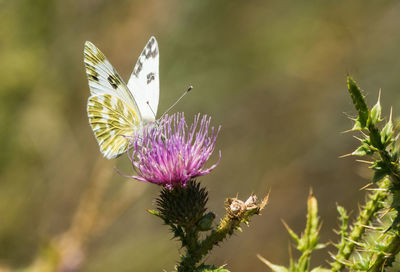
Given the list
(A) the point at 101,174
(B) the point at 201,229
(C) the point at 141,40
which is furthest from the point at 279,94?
(B) the point at 201,229

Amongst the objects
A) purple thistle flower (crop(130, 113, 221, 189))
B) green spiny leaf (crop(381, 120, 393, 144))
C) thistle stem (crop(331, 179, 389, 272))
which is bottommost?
thistle stem (crop(331, 179, 389, 272))

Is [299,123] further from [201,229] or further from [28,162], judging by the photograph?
[201,229]

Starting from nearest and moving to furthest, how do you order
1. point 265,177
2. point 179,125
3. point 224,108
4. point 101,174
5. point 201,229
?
point 201,229 < point 179,125 < point 101,174 < point 265,177 < point 224,108

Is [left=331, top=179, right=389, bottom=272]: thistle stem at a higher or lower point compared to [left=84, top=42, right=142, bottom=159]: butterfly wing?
lower

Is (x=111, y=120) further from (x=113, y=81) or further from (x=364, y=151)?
(x=364, y=151)

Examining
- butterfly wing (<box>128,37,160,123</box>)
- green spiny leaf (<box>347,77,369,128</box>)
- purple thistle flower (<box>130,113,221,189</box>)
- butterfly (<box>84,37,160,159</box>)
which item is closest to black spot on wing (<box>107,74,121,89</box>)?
butterfly (<box>84,37,160,159</box>)

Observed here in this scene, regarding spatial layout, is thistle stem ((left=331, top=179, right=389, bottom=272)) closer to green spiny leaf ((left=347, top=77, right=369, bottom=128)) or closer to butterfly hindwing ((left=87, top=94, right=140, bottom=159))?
green spiny leaf ((left=347, top=77, right=369, bottom=128))

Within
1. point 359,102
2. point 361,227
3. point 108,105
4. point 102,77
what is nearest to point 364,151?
point 359,102
